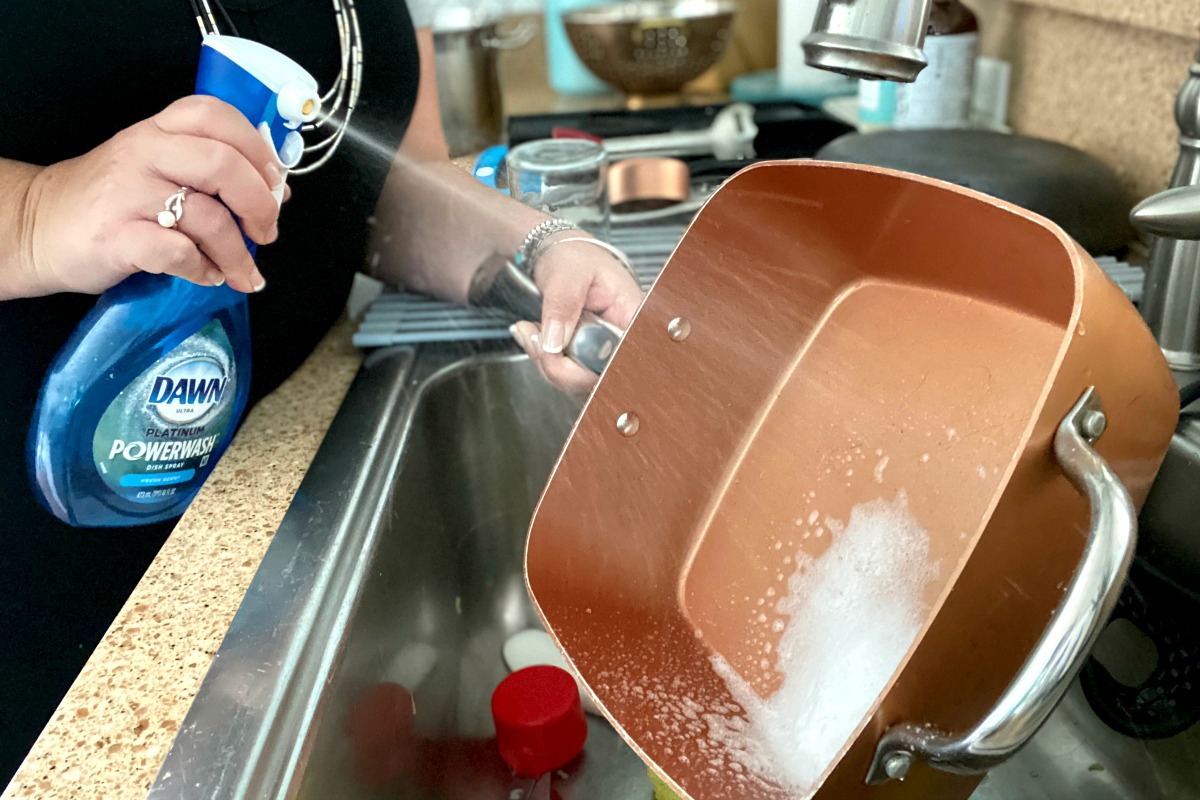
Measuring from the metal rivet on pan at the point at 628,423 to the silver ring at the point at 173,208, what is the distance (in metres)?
0.27

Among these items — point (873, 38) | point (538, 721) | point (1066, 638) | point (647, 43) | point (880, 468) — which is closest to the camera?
point (1066, 638)

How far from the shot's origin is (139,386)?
0.54 metres

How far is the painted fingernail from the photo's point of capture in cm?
64

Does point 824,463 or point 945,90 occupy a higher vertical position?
point 945,90

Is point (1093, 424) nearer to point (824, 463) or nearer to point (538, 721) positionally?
point (824, 463)

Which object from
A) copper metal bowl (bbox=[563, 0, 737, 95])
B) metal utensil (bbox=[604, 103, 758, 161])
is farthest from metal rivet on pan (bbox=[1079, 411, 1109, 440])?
copper metal bowl (bbox=[563, 0, 737, 95])

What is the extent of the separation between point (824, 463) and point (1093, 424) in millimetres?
218

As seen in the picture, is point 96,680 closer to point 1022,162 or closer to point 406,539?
point 406,539

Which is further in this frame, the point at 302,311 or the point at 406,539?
the point at 302,311

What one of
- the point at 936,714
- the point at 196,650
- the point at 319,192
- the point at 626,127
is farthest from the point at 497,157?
the point at 626,127

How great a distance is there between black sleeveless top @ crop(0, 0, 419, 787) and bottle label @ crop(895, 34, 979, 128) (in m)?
0.59

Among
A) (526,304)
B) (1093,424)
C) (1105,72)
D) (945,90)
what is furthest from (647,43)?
(1093,424)

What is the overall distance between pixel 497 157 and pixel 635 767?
0.47m

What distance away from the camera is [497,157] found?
0.71m
